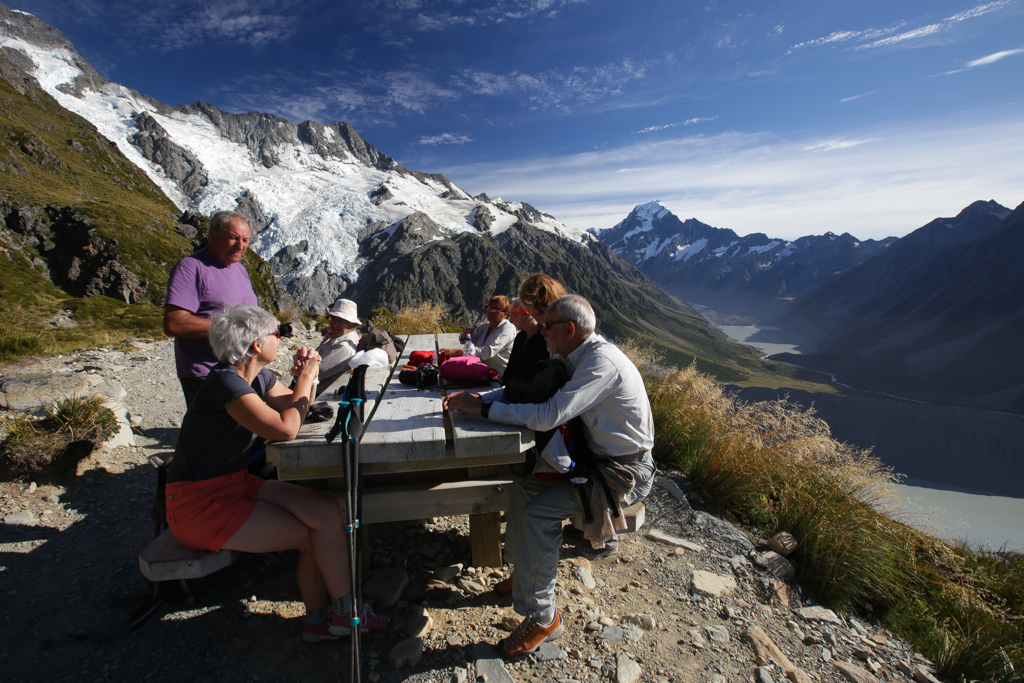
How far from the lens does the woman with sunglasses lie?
94.3 inches

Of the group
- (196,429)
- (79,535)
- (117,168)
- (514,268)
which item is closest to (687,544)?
(196,429)

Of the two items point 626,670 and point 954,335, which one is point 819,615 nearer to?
point 626,670

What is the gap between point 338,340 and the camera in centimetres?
466

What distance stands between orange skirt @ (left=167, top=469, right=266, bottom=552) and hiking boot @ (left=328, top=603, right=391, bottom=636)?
0.77 meters

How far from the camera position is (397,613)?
304 centimetres

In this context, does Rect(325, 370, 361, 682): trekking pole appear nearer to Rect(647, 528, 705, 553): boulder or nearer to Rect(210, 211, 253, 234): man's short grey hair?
Rect(210, 211, 253, 234): man's short grey hair

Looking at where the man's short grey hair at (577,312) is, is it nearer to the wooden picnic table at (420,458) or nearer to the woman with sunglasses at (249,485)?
the wooden picnic table at (420,458)

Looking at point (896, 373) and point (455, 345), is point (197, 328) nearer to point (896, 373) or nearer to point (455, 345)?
point (455, 345)

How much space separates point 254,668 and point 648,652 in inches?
89.9

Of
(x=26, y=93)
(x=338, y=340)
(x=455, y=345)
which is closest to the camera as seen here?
(x=338, y=340)

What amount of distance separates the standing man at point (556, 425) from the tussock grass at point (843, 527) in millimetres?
2076

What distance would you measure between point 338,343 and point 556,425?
2.82 m

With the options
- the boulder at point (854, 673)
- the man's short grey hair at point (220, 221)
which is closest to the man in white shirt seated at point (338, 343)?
the man's short grey hair at point (220, 221)

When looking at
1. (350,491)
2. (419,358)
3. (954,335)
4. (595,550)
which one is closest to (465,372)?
(419,358)
